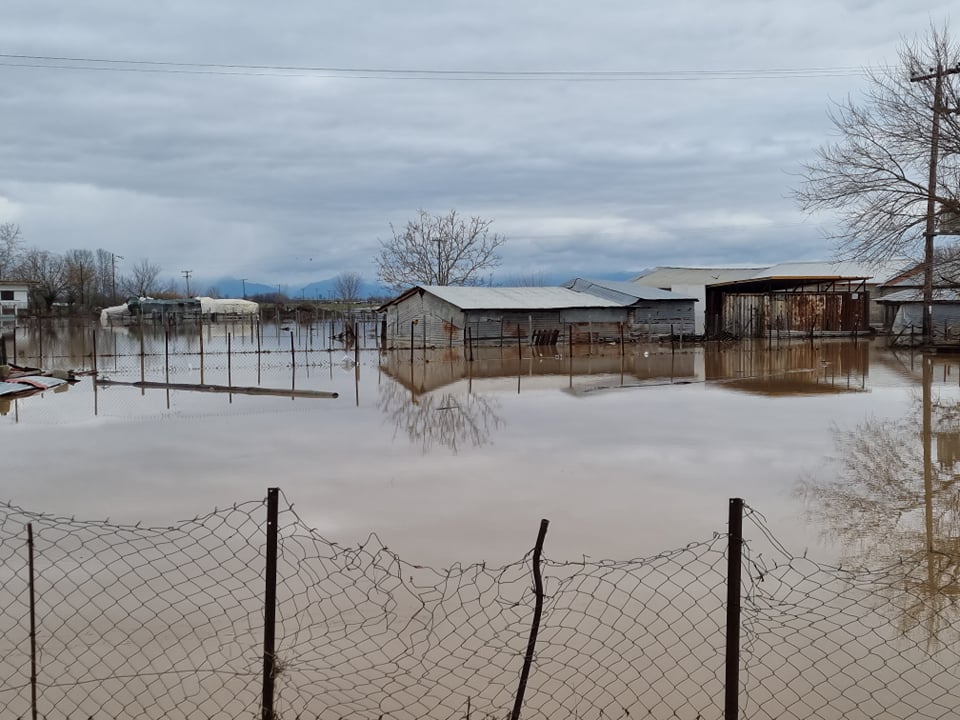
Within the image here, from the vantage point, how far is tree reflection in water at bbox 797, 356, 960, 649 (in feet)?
22.2

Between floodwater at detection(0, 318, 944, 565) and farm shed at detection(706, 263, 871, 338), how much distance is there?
76.3 feet

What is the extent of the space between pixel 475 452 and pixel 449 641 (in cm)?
709

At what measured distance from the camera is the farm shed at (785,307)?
4962 centimetres

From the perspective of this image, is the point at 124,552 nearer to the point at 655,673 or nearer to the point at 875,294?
the point at 655,673

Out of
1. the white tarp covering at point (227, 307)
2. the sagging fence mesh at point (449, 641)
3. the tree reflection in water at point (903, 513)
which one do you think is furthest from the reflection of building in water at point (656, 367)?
the white tarp covering at point (227, 307)

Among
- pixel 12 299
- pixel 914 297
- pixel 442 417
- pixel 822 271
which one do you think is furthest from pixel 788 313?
pixel 12 299

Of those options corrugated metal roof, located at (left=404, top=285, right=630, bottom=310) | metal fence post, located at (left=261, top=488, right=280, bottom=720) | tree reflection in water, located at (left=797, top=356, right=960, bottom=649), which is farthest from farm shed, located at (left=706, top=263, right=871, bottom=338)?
metal fence post, located at (left=261, top=488, right=280, bottom=720)

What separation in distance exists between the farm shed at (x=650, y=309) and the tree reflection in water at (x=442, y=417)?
26712mm

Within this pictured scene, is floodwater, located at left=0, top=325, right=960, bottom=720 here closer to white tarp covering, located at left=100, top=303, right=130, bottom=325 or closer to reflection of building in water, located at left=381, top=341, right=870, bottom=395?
reflection of building in water, located at left=381, top=341, right=870, bottom=395

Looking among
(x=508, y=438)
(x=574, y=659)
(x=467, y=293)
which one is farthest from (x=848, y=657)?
(x=467, y=293)

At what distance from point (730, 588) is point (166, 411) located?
54.2 feet

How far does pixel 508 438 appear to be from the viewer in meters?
14.6

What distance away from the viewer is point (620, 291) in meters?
48.4

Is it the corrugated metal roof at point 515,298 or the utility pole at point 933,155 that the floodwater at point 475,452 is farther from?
the corrugated metal roof at point 515,298
